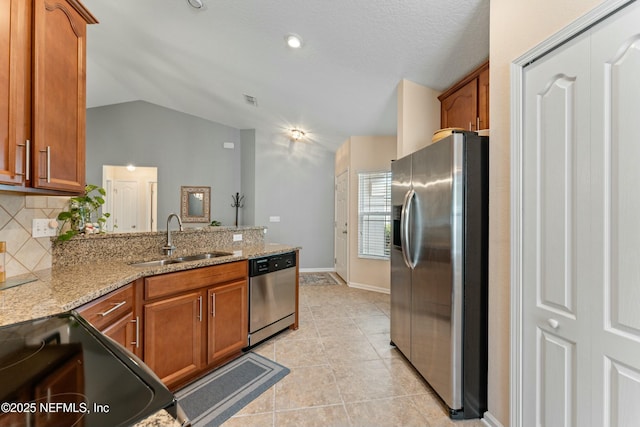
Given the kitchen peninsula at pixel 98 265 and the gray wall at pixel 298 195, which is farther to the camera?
the gray wall at pixel 298 195

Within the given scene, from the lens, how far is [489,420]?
1606mm

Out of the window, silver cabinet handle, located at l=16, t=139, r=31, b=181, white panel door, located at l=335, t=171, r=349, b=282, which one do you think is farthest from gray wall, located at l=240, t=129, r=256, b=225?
silver cabinet handle, located at l=16, t=139, r=31, b=181

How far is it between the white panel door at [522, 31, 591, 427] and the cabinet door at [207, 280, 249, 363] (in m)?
1.95

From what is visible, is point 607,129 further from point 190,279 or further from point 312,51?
point 190,279

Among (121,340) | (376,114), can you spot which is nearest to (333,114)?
(376,114)

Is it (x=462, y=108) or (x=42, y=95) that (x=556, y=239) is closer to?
(x=462, y=108)

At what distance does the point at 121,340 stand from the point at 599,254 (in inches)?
92.7

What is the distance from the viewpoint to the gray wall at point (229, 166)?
511 cm

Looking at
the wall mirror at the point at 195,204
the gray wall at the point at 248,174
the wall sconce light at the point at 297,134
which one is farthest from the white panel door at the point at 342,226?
the wall mirror at the point at 195,204

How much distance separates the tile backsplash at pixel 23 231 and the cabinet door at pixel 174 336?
725 millimetres

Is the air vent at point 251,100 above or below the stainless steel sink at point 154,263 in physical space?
above

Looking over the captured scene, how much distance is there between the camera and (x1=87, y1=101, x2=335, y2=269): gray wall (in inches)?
201

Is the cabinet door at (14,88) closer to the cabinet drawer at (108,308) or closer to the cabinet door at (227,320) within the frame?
the cabinet drawer at (108,308)

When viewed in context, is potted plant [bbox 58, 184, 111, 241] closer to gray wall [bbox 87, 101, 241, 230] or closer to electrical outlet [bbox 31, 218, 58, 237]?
electrical outlet [bbox 31, 218, 58, 237]
